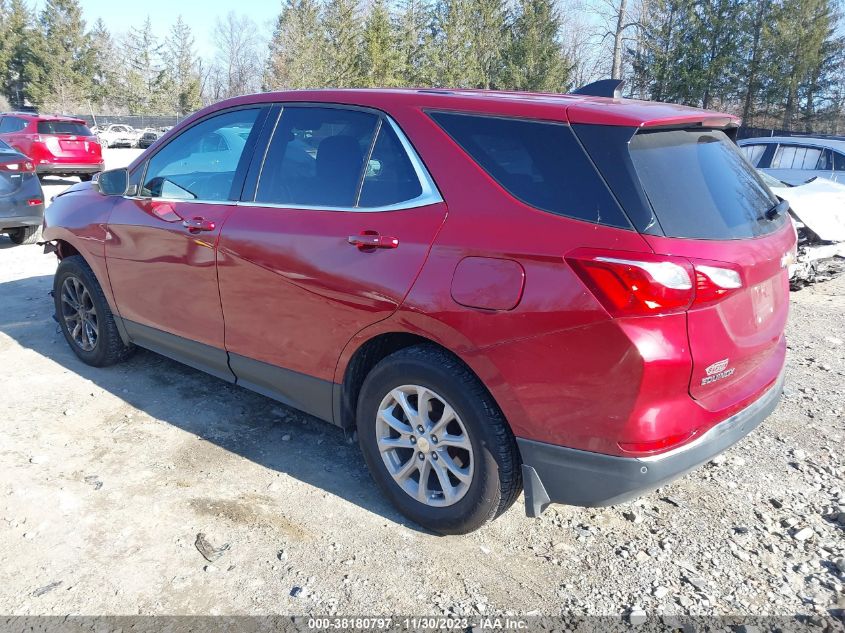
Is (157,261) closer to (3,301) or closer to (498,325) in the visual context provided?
(498,325)

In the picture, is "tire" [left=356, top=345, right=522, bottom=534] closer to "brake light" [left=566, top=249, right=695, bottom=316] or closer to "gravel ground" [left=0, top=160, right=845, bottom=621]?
"gravel ground" [left=0, top=160, right=845, bottom=621]

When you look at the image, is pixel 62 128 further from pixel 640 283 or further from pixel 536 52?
pixel 536 52

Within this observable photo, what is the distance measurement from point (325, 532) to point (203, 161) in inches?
90.2

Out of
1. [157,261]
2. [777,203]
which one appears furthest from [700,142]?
[157,261]

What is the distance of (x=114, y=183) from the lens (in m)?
4.23

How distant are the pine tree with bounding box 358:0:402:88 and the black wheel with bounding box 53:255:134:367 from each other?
34847mm

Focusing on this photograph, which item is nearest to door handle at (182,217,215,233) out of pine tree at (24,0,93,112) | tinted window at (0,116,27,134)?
tinted window at (0,116,27,134)

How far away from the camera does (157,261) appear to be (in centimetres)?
392

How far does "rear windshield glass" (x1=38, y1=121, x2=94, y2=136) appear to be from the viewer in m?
16.6

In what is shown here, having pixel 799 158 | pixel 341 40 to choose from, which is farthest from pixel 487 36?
pixel 799 158

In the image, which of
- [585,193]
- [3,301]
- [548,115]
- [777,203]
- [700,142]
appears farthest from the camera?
[3,301]

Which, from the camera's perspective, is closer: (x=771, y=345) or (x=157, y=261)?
(x=771, y=345)

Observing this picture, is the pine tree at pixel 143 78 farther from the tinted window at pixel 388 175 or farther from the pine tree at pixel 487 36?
the tinted window at pixel 388 175

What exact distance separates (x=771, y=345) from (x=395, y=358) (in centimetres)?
161
